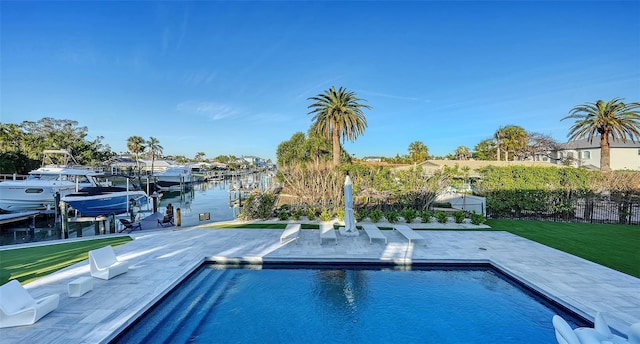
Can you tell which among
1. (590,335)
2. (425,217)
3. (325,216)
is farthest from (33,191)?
(590,335)

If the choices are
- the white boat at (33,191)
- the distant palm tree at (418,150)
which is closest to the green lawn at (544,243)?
the white boat at (33,191)

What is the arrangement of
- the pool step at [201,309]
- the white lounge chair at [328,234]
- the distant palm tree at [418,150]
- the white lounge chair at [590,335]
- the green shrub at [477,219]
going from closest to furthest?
1. the white lounge chair at [590,335]
2. the pool step at [201,309]
3. the white lounge chair at [328,234]
4. the green shrub at [477,219]
5. the distant palm tree at [418,150]

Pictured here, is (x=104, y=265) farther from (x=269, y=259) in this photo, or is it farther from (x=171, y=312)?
(x=269, y=259)

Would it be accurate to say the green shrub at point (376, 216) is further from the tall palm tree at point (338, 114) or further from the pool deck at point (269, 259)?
the tall palm tree at point (338, 114)

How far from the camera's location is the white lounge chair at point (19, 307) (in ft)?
16.1

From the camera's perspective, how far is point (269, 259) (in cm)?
906

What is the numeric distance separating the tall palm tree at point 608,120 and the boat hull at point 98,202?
36.9m

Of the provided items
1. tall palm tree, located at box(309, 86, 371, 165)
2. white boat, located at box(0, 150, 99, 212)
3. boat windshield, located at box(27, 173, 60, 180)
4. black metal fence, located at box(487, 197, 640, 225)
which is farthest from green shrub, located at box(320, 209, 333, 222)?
boat windshield, located at box(27, 173, 60, 180)

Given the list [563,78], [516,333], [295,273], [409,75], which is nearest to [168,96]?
[409,75]

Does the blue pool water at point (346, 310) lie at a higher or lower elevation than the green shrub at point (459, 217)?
lower

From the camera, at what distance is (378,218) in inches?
587

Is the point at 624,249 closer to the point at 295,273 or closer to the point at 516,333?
the point at 516,333

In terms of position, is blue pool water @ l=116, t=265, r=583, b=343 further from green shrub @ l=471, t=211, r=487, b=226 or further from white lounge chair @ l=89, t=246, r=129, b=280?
green shrub @ l=471, t=211, r=487, b=226

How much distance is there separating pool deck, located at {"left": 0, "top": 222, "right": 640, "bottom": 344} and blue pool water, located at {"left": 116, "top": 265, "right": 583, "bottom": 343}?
17.5 inches
